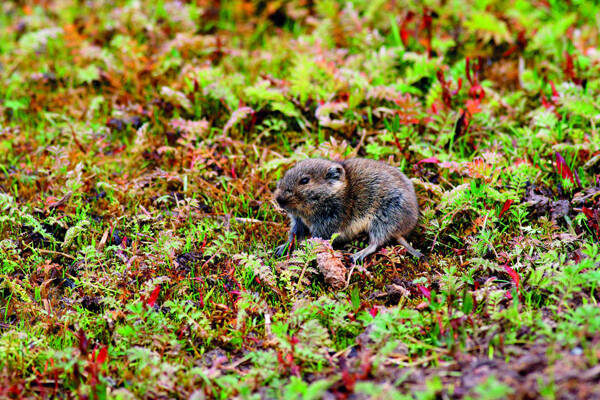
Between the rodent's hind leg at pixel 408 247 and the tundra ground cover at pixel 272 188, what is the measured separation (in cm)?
9

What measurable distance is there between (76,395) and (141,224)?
247 cm

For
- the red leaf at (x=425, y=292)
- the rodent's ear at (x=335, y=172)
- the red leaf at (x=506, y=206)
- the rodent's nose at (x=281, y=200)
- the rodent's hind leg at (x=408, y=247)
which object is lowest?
the rodent's hind leg at (x=408, y=247)

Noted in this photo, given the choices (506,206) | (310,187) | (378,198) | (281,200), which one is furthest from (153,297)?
(506,206)

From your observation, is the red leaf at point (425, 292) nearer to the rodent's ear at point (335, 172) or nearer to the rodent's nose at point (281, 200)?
the rodent's ear at point (335, 172)

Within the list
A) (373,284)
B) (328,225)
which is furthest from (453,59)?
(373,284)

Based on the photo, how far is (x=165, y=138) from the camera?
25.0 feet

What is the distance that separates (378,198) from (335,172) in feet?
1.75

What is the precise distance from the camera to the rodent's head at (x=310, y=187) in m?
6.18

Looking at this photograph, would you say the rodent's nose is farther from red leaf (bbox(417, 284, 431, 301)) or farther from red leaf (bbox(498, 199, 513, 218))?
red leaf (bbox(498, 199, 513, 218))

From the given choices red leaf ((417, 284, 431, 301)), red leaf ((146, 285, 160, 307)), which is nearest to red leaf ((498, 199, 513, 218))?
red leaf ((417, 284, 431, 301))

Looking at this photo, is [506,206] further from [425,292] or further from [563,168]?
[425,292]

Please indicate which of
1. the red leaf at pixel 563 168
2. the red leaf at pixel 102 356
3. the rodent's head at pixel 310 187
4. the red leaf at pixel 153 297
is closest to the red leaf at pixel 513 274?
the red leaf at pixel 563 168

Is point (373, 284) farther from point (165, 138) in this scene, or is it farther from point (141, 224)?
point (165, 138)

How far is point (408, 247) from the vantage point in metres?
5.98
